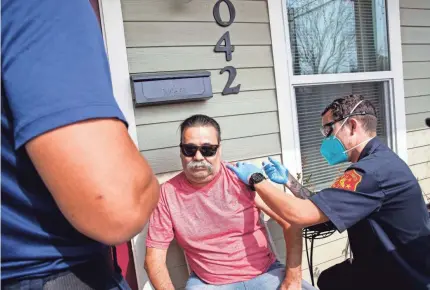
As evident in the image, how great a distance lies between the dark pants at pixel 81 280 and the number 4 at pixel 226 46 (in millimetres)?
1483

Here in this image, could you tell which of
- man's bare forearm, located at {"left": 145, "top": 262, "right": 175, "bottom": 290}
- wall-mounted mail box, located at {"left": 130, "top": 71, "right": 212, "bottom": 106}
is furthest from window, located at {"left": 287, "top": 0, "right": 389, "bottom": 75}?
man's bare forearm, located at {"left": 145, "top": 262, "right": 175, "bottom": 290}

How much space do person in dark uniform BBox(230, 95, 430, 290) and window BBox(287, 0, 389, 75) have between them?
0.62m

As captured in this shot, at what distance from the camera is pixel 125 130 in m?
0.57

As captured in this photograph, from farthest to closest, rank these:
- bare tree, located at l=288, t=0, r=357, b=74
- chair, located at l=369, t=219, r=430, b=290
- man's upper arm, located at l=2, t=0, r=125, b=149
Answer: bare tree, located at l=288, t=0, r=357, b=74, chair, located at l=369, t=219, r=430, b=290, man's upper arm, located at l=2, t=0, r=125, b=149

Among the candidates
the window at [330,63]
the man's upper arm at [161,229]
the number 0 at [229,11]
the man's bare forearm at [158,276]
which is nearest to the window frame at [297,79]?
the window at [330,63]

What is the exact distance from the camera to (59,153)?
1.66ft

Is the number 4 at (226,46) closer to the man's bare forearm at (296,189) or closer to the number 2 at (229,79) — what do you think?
the number 2 at (229,79)

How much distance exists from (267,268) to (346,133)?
78cm

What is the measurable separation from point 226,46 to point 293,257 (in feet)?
3.81

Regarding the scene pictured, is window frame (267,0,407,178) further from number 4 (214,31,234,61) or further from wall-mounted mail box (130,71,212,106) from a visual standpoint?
wall-mounted mail box (130,71,212,106)

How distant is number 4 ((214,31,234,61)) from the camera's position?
192cm

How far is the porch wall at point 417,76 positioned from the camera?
2534 mm

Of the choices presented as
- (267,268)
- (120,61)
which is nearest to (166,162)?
(120,61)

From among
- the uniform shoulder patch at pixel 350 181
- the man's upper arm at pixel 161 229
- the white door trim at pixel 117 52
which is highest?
the white door trim at pixel 117 52
